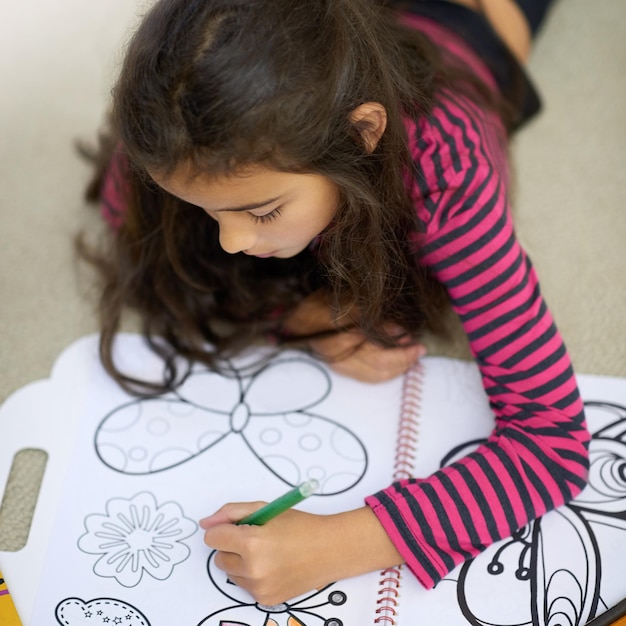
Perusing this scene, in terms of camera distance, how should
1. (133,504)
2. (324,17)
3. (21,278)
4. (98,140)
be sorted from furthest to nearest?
1. (98,140)
2. (21,278)
3. (133,504)
4. (324,17)

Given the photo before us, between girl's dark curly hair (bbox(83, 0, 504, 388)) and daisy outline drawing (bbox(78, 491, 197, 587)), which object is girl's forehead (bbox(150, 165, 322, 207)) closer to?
girl's dark curly hair (bbox(83, 0, 504, 388))

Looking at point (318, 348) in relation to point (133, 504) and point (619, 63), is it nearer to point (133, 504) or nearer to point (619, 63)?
point (133, 504)

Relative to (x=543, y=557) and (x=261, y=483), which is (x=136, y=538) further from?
(x=543, y=557)

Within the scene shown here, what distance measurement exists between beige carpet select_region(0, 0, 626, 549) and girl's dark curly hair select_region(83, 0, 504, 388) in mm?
58

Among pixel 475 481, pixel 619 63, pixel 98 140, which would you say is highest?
pixel 98 140

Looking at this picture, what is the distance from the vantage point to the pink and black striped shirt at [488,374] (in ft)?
1.72

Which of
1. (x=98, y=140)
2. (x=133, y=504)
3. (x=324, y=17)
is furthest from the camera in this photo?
(x=98, y=140)

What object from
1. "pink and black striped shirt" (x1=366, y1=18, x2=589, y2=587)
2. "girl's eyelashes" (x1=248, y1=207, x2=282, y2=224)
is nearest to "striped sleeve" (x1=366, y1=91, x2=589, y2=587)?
"pink and black striped shirt" (x1=366, y1=18, x2=589, y2=587)

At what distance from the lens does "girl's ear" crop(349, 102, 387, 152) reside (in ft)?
1.59

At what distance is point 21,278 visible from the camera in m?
0.71

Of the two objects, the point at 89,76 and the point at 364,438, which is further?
the point at 89,76

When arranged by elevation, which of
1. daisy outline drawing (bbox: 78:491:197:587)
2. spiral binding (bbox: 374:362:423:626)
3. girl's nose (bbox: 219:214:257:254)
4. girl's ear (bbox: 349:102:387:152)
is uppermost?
girl's ear (bbox: 349:102:387:152)

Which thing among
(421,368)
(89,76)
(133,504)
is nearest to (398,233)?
(421,368)

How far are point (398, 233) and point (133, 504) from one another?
263mm
